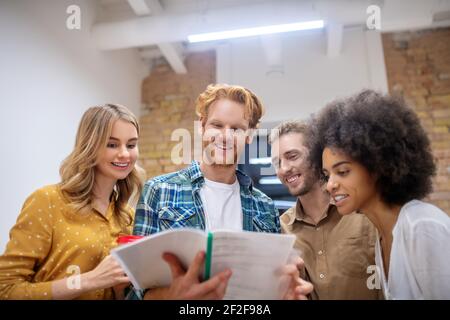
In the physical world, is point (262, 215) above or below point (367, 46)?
below

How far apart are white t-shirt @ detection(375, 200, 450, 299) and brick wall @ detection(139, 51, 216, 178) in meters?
3.22

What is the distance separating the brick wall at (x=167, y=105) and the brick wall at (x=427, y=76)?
2160mm

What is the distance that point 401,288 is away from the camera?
1.11 meters

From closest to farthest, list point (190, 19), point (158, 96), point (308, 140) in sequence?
point (308, 140), point (190, 19), point (158, 96)

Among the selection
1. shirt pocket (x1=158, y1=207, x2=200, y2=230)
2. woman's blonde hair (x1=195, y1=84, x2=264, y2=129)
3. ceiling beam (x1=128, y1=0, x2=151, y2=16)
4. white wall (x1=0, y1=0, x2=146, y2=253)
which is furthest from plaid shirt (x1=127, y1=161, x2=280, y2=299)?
ceiling beam (x1=128, y1=0, x2=151, y2=16)

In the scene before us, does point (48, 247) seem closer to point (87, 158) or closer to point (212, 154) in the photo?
point (87, 158)

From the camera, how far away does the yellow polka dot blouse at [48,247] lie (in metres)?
1.29

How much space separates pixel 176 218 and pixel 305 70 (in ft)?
10.5

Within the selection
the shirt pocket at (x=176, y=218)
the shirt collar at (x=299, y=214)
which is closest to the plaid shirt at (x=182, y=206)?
the shirt pocket at (x=176, y=218)

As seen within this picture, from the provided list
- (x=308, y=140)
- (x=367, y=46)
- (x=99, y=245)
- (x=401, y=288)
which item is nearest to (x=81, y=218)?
(x=99, y=245)

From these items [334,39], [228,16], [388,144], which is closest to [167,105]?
[228,16]

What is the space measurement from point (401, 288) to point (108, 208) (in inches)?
48.3

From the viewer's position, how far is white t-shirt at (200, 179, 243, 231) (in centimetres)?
147
